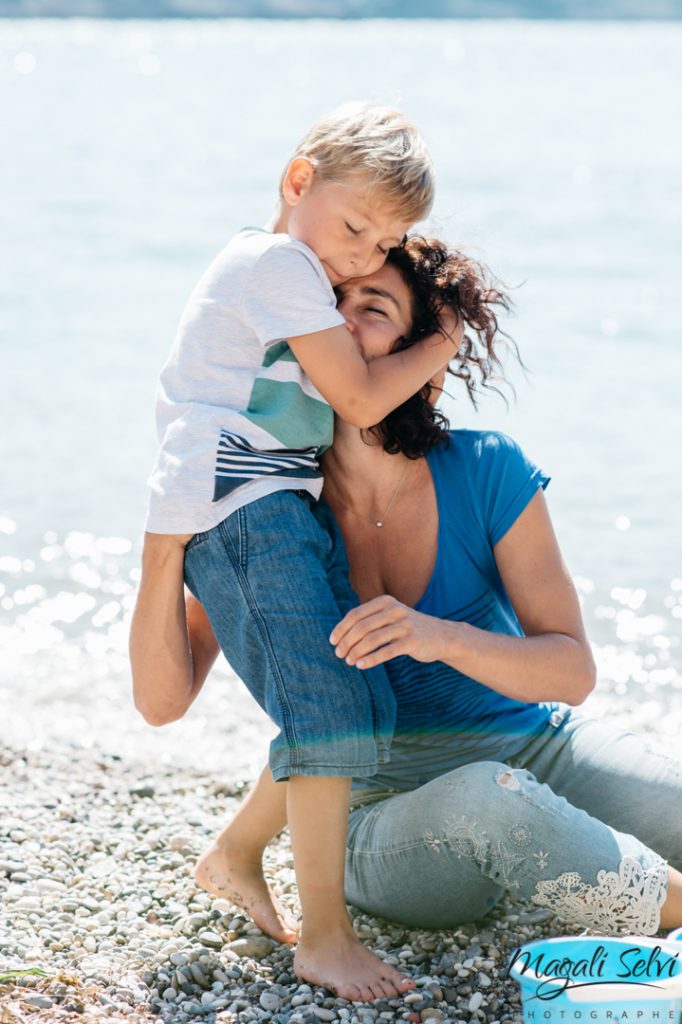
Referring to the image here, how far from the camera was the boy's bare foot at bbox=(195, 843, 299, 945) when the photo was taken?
121 inches

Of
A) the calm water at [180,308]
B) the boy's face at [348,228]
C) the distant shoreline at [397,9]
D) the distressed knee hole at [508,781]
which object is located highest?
the boy's face at [348,228]

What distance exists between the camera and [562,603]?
2.93 metres

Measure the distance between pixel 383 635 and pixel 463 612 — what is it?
0.46 m

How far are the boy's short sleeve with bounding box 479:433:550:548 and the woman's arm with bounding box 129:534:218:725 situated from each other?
2.23 feet

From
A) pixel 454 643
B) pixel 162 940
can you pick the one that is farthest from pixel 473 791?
pixel 162 940

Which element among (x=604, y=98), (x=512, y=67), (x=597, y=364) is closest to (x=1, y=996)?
(x=597, y=364)

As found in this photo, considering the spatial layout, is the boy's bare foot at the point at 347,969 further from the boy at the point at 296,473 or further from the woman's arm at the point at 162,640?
the woman's arm at the point at 162,640

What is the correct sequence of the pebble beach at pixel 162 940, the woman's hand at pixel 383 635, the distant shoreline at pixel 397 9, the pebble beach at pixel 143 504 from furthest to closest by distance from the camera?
1. the distant shoreline at pixel 397 9
2. the pebble beach at pixel 143 504
3. the pebble beach at pixel 162 940
4. the woman's hand at pixel 383 635

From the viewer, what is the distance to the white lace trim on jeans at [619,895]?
2672mm

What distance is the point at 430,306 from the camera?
3.06 m

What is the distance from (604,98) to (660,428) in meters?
27.8

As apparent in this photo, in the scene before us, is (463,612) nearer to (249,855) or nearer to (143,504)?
(249,855)

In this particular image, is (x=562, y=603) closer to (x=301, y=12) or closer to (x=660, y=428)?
(x=660, y=428)

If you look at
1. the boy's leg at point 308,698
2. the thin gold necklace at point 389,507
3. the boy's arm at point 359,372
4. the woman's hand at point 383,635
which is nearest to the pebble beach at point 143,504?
the boy's leg at point 308,698
